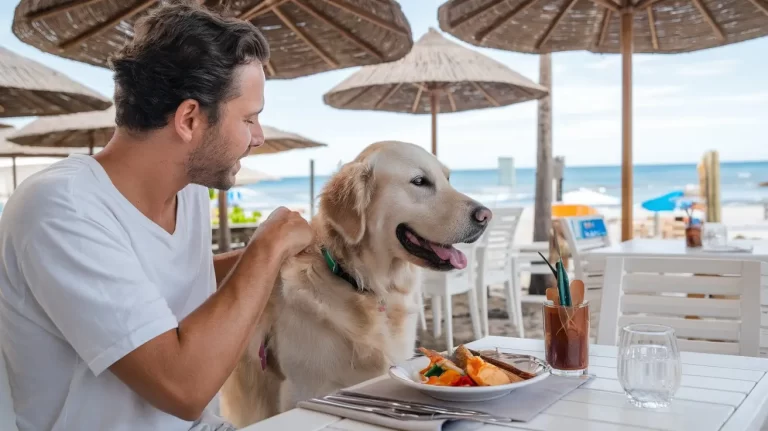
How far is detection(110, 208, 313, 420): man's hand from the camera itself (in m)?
0.95

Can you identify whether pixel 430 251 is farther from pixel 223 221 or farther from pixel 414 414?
pixel 223 221

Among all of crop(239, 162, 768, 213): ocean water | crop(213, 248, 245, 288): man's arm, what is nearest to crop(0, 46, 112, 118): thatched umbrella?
crop(213, 248, 245, 288): man's arm

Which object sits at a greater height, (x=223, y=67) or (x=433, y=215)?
(x=223, y=67)

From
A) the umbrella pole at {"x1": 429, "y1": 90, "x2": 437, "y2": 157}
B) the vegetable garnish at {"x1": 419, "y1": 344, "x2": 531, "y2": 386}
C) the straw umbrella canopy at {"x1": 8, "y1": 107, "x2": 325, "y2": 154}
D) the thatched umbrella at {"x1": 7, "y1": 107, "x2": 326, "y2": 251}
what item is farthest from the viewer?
the straw umbrella canopy at {"x1": 8, "y1": 107, "x2": 325, "y2": 154}

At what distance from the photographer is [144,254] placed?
3.72 feet

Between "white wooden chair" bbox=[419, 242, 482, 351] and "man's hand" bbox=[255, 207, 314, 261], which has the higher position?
"man's hand" bbox=[255, 207, 314, 261]

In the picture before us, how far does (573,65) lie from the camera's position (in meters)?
38.6

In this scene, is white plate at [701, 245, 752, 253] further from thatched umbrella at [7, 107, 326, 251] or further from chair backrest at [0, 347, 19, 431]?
thatched umbrella at [7, 107, 326, 251]

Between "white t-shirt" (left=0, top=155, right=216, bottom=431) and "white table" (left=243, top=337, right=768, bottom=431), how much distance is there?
0.89 ft

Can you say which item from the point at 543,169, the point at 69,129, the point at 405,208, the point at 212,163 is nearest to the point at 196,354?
the point at 212,163

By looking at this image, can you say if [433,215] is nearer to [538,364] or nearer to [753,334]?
[538,364]

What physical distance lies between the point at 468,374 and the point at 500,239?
432cm

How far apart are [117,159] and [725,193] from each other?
31.3 metres

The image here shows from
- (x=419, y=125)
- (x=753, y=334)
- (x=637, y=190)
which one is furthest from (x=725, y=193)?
(x=753, y=334)
